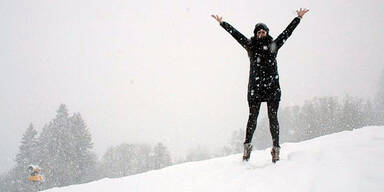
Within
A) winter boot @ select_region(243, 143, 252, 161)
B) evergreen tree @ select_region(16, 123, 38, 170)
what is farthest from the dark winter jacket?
evergreen tree @ select_region(16, 123, 38, 170)

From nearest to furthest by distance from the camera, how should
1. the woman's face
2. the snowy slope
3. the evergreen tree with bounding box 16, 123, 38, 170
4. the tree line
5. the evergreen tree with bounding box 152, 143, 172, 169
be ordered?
1. the snowy slope
2. the woman's face
3. the tree line
4. the evergreen tree with bounding box 16, 123, 38, 170
5. the evergreen tree with bounding box 152, 143, 172, 169

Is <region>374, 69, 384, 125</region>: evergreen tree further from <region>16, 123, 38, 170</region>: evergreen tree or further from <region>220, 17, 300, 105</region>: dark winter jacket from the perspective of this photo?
<region>16, 123, 38, 170</region>: evergreen tree

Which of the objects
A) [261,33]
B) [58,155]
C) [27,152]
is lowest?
[261,33]

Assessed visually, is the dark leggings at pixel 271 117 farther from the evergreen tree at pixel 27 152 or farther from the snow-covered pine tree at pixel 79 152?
the evergreen tree at pixel 27 152

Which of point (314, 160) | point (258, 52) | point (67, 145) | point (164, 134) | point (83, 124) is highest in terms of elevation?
point (164, 134)

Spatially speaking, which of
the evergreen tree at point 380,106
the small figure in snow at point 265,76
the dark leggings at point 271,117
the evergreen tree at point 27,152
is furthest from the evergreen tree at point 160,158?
the small figure in snow at point 265,76

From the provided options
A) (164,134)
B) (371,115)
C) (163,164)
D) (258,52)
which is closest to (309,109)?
(371,115)

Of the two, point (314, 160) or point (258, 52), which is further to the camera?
point (258, 52)

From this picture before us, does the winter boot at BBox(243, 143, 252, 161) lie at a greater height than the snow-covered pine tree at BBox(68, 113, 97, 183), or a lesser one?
lesser


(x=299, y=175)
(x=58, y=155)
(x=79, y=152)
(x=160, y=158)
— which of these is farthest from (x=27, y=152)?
(x=299, y=175)

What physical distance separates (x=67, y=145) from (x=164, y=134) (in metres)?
159

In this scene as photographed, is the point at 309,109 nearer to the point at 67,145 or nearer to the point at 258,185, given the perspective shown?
the point at 67,145

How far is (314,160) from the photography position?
191 inches

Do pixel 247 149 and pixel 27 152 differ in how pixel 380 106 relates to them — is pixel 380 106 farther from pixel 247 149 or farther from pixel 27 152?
pixel 27 152
